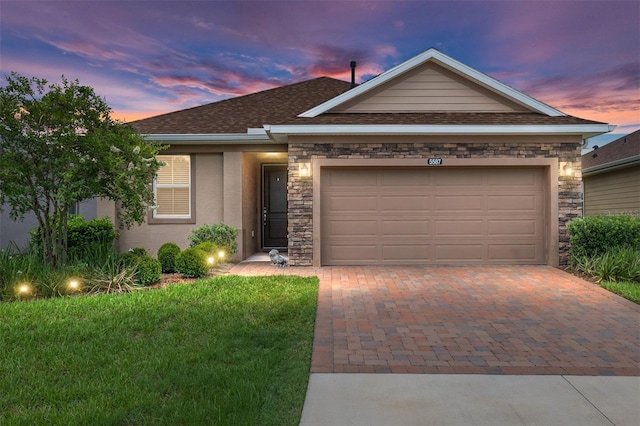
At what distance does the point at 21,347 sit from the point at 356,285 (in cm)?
521

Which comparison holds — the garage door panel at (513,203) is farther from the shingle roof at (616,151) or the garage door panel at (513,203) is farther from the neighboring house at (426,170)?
the shingle roof at (616,151)

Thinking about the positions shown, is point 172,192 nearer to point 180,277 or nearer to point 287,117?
point 180,277

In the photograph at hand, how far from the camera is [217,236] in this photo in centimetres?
1027

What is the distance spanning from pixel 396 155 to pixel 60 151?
22.7 ft

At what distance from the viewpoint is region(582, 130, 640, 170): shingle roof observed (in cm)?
1471

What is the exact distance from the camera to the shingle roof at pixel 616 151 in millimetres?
14711

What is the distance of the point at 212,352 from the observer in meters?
4.19

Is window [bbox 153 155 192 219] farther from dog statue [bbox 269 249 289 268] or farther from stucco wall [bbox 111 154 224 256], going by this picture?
dog statue [bbox 269 249 289 268]

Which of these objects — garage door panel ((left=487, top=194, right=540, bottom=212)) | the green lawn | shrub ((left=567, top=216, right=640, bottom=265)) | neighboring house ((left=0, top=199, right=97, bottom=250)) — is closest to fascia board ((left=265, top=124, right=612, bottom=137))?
garage door panel ((left=487, top=194, right=540, bottom=212))

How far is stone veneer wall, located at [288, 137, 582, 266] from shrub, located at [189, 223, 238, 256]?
1.67 m

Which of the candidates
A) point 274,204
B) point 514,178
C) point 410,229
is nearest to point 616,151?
point 514,178

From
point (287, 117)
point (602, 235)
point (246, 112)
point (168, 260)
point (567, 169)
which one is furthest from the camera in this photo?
point (246, 112)

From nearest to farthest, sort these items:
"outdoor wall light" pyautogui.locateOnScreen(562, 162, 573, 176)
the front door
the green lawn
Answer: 1. the green lawn
2. "outdoor wall light" pyautogui.locateOnScreen(562, 162, 573, 176)
3. the front door

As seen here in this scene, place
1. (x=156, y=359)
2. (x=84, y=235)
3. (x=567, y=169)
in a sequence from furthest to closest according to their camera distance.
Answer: (x=567, y=169) < (x=84, y=235) < (x=156, y=359)
